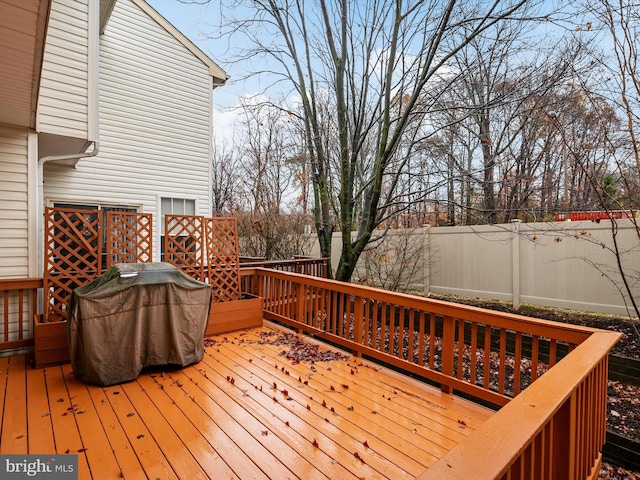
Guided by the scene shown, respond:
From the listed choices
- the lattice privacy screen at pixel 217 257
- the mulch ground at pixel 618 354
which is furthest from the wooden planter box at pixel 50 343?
the mulch ground at pixel 618 354

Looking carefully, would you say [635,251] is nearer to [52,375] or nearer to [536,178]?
[536,178]

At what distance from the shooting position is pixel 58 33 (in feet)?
14.2

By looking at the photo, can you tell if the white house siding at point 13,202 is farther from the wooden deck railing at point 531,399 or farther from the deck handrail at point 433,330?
the wooden deck railing at point 531,399

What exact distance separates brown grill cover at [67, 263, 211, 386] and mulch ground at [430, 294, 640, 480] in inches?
164

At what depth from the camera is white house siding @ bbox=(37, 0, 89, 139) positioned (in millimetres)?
4137

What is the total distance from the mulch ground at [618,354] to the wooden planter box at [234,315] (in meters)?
4.11

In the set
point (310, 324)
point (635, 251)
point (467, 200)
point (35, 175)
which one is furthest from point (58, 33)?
point (467, 200)

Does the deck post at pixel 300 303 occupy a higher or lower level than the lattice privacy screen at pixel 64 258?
lower

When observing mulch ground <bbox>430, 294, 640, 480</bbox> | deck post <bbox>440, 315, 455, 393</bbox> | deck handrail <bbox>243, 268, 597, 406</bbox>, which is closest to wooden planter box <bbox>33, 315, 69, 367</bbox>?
deck handrail <bbox>243, 268, 597, 406</bbox>

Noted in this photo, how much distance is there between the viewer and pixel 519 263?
5.92 m

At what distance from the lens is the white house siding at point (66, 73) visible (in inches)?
163

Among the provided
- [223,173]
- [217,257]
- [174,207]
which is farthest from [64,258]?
[223,173]

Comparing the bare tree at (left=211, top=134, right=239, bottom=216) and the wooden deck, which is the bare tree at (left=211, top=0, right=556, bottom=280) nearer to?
the wooden deck

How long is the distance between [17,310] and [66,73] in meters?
3.00
